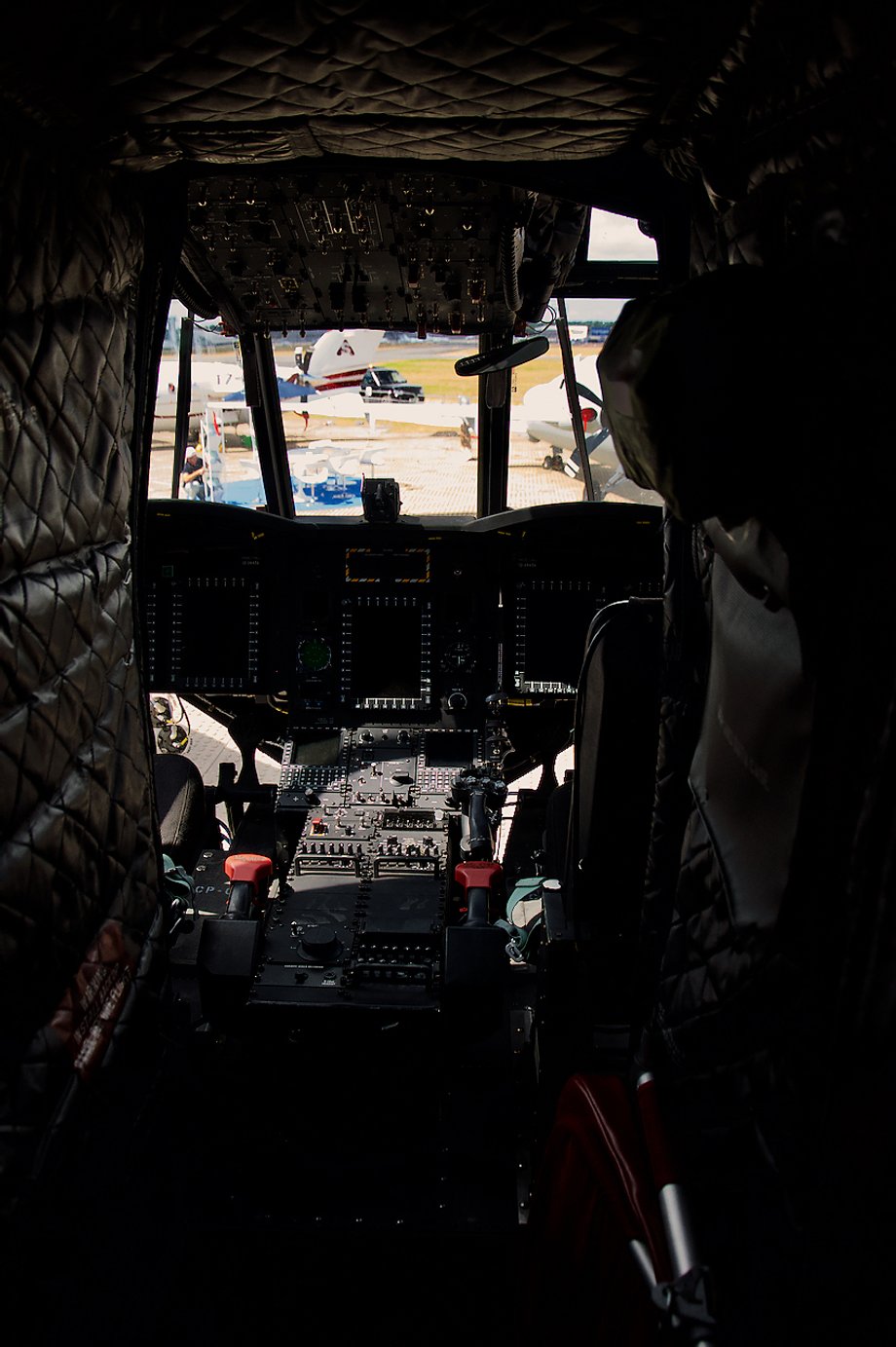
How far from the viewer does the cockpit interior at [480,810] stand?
2.62 ft

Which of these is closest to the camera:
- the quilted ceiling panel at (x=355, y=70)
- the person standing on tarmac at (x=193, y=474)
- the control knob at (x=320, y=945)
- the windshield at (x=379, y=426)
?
the quilted ceiling panel at (x=355, y=70)

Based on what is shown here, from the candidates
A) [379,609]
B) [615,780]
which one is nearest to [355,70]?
[615,780]

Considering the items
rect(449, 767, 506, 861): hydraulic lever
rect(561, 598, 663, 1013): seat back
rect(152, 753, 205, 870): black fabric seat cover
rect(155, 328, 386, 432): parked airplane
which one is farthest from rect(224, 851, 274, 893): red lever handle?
rect(155, 328, 386, 432): parked airplane

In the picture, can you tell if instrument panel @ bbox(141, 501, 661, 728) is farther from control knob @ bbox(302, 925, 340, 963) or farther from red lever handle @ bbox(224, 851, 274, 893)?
control knob @ bbox(302, 925, 340, 963)

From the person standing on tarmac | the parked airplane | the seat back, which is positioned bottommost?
the seat back

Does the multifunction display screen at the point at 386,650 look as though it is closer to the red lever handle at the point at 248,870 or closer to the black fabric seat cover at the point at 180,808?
the black fabric seat cover at the point at 180,808

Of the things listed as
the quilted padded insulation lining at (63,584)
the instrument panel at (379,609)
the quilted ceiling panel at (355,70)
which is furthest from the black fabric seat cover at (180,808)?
the quilted ceiling panel at (355,70)

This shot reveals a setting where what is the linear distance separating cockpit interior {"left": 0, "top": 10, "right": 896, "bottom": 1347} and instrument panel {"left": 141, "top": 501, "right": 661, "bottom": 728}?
78 cm

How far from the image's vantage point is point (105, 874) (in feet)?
4.73

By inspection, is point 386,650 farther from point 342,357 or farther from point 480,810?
point 342,357

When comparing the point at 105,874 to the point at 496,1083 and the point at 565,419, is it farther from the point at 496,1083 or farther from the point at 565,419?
the point at 565,419

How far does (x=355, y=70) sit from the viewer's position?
1.01 metres

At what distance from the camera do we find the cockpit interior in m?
0.80

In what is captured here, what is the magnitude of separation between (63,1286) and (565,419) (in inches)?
138
